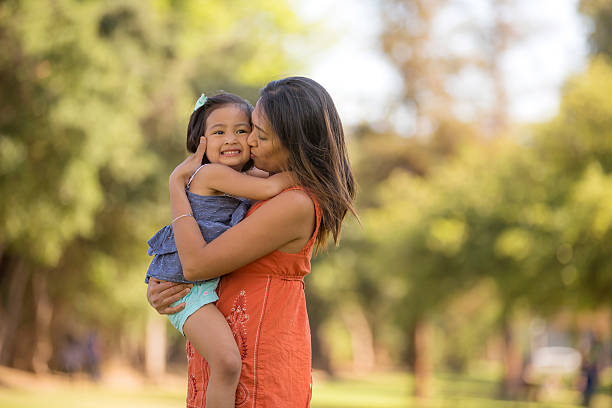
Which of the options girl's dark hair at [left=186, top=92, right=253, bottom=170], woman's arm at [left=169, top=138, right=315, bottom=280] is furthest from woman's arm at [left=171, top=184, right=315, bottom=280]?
girl's dark hair at [left=186, top=92, right=253, bottom=170]

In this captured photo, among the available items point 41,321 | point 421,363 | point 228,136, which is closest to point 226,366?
point 228,136

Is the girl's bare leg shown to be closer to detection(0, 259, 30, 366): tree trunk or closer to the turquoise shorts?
the turquoise shorts

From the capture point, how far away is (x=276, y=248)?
2900 millimetres

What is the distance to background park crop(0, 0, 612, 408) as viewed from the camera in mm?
15531

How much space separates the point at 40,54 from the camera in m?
14.8

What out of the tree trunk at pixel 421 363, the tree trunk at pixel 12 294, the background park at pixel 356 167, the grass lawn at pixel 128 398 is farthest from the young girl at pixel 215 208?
the tree trunk at pixel 421 363

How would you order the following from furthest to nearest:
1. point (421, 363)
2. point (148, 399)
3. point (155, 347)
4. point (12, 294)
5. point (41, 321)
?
1. point (155, 347)
2. point (421, 363)
3. point (41, 321)
4. point (12, 294)
5. point (148, 399)

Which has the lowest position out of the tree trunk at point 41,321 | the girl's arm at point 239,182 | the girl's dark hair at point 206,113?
the tree trunk at point 41,321

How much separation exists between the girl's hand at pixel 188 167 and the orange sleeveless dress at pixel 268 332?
13.5 inches

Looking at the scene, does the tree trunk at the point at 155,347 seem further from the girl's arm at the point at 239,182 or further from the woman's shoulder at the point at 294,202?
the woman's shoulder at the point at 294,202

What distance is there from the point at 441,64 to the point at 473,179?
1531 centimetres

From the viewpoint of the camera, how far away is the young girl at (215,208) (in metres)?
2.82

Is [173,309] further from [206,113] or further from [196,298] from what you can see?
[206,113]

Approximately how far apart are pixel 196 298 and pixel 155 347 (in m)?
37.9
